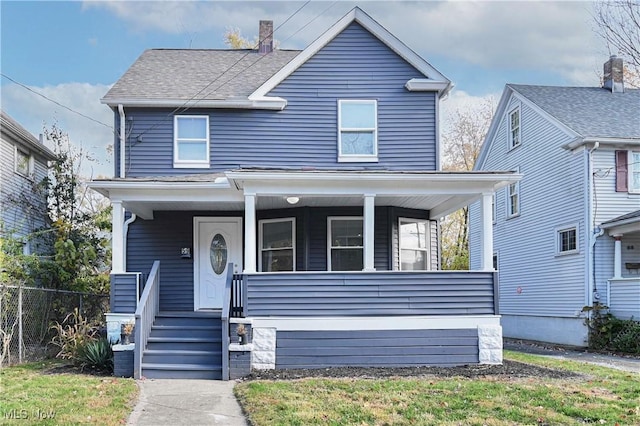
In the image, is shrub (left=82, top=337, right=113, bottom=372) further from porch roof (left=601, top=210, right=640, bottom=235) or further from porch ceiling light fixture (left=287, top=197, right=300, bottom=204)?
porch roof (left=601, top=210, right=640, bottom=235)

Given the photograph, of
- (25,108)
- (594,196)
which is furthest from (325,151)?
(25,108)

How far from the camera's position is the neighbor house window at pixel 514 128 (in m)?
20.7

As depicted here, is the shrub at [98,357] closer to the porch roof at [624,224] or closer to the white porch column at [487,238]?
the white porch column at [487,238]

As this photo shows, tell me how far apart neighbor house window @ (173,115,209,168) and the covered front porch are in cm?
1031

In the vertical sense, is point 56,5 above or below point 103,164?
above

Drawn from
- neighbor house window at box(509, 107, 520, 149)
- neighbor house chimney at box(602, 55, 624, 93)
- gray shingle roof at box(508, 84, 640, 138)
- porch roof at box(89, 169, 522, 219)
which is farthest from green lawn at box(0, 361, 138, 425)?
neighbor house chimney at box(602, 55, 624, 93)

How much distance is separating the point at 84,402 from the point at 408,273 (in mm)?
5585

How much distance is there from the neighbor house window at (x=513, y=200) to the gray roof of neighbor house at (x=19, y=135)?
1543 cm

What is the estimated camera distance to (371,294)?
10.5 meters

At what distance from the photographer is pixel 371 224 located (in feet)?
35.3

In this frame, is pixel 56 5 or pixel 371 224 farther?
pixel 56 5

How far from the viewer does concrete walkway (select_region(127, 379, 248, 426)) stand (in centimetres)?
677

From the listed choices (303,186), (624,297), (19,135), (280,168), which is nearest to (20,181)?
(19,135)

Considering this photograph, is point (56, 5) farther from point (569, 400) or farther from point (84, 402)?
point (569, 400)
